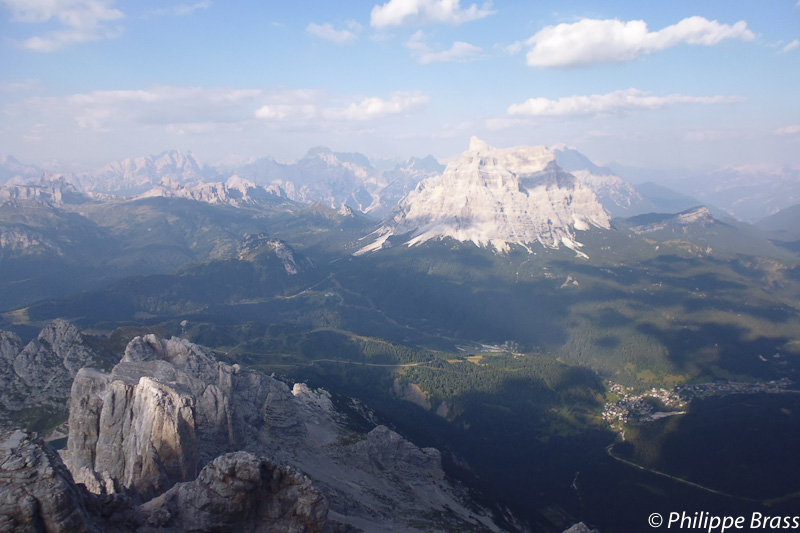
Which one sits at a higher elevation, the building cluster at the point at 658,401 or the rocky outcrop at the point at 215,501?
the rocky outcrop at the point at 215,501

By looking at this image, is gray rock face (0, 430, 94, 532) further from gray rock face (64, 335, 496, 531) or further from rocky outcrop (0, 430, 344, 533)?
gray rock face (64, 335, 496, 531)

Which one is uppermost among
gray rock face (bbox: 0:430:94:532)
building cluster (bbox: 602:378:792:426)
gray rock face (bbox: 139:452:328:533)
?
gray rock face (bbox: 0:430:94:532)

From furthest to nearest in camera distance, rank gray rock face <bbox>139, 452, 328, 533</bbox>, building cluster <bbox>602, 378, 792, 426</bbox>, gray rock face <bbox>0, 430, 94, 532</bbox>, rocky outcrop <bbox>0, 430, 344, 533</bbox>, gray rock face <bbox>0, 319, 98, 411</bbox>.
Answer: building cluster <bbox>602, 378, 792, 426</bbox> → gray rock face <bbox>0, 319, 98, 411</bbox> → gray rock face <bbox>139, 452, 328, 533</bbox> → rocky outcrop <bbox>0, 430, 344, 533</bbox> → gray rock face <bbox>0, 430, 94, 532</bbox>

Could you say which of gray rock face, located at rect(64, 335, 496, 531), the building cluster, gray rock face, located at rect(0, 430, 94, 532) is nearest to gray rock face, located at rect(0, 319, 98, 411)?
gray rock face, located at rect(64, 335, 496, 531)

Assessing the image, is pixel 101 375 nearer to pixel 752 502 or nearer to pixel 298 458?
pixel 298 458

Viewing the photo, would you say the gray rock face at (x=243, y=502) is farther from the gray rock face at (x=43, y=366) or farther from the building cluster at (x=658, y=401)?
the building cluster at (x=658, y=401)

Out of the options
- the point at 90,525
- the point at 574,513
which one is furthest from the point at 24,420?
the point at 574,513

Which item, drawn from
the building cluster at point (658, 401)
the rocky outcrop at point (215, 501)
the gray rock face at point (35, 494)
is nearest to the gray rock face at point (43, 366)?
the rocky outcrop at point (215, 501)
